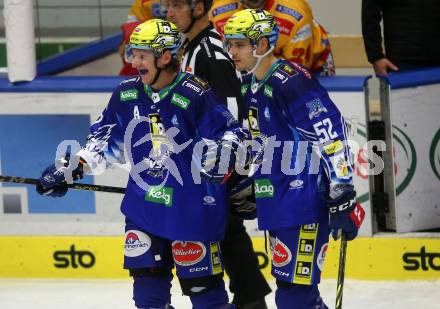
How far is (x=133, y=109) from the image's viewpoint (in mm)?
4965

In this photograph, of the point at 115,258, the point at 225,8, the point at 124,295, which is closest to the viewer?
the point at 124,295

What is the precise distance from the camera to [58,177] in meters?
5.17

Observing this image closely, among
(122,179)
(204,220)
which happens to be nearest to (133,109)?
(204,220)

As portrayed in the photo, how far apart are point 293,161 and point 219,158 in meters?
0.28

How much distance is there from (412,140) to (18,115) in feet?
6.50

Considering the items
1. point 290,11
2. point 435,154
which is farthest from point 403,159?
point 290,11

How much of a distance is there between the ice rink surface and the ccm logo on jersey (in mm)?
1250

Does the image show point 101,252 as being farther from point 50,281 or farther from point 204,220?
point 204,220

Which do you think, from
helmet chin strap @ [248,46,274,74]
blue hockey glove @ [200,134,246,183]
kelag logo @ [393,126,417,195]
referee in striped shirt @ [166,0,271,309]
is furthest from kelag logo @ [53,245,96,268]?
Answer: helmet chin strap @ [248,46,274,74]

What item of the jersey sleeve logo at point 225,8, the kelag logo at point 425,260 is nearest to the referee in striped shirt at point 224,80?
the jersey sleeve logo at point 225,8

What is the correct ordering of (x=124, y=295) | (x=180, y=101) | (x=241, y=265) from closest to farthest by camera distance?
(x=180, y=101)
(x=241, y=265)
(x=124, y=295)

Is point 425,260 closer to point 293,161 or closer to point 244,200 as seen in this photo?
point 244,200

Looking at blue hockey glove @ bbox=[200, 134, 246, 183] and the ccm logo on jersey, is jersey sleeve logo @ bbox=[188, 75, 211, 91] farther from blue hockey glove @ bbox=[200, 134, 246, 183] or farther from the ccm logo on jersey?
the ccm logo on jersey

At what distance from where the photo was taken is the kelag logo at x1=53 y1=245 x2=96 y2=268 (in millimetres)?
6664
